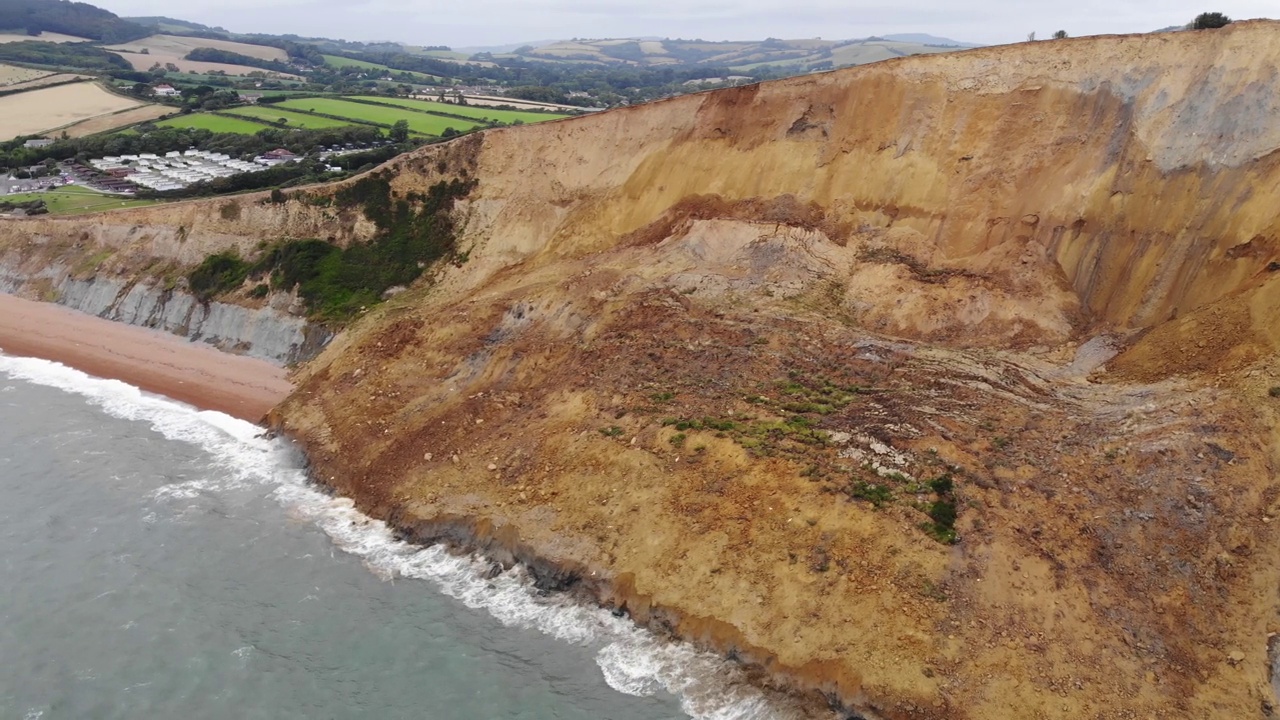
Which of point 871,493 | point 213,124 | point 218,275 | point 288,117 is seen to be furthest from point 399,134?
point 871,493

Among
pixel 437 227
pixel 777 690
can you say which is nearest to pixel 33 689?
pixel 777 690

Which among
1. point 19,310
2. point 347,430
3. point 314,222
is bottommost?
point 19,310

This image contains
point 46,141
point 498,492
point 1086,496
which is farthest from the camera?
point 46,141

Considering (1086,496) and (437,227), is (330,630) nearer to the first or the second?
(1086,496)

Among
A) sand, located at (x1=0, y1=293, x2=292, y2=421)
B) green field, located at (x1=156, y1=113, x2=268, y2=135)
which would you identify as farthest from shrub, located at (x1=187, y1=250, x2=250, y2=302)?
green field, located at (x1=156, y1=113, x2=268, y2=135)

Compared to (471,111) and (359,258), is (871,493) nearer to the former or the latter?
(359,258)
